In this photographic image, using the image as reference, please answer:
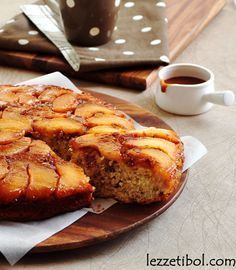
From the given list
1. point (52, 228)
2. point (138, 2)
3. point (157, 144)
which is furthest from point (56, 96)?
point (138, 2)

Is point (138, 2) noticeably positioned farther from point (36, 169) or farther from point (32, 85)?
point (36, 169)

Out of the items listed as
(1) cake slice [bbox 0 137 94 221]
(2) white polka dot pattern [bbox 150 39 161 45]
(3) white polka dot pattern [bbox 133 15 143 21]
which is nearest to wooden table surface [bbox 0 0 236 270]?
(1) cake slice [bbox 0 137 94 221]

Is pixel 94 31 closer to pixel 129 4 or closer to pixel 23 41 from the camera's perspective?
pixel 23 41

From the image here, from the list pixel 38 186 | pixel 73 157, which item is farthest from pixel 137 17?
pixel 38 186

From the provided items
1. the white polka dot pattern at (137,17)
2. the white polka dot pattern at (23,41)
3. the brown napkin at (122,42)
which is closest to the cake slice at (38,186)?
the brown napkin at (122,42)

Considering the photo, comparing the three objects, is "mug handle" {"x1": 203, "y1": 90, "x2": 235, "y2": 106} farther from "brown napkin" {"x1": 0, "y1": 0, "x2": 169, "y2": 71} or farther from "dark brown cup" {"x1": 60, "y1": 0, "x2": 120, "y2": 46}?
"dark brown cup" {"x1": 60, "y1": 0, "x2": 120, "y2": 46}
